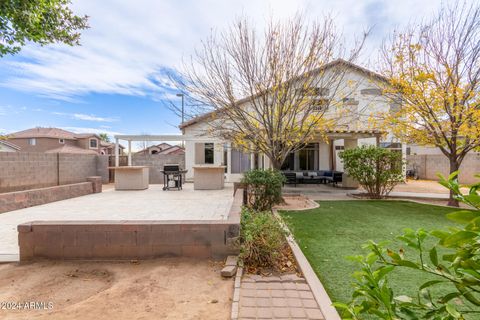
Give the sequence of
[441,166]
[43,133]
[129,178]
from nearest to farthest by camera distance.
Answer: [129,178] → [441,166] → [43,133]

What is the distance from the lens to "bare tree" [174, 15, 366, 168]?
8273mm

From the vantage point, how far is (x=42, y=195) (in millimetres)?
9203

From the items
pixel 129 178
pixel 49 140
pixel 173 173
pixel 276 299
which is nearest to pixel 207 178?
pixel 173 173

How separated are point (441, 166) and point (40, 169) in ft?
81.1

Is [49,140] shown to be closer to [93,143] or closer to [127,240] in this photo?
[93,143]

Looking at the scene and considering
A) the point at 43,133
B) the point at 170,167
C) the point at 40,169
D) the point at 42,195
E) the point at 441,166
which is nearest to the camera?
the point at 42,195

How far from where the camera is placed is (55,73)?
46.7ft

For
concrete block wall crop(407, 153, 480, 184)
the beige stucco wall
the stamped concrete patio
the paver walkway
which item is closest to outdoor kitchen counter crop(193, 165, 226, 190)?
the stamped concrete patio

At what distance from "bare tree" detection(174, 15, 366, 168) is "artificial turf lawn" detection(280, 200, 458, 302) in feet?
8.72

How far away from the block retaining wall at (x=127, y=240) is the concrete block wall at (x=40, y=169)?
804cm

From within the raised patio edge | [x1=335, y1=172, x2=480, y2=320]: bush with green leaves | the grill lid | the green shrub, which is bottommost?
the raised patio edge

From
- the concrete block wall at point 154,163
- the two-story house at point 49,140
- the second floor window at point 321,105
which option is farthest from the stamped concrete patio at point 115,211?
the two-story house at point 49,140

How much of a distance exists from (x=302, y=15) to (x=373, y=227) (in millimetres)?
6730

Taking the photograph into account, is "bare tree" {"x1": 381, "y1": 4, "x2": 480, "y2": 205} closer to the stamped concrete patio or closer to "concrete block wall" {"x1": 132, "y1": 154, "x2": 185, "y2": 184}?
the stamped concrete patio
